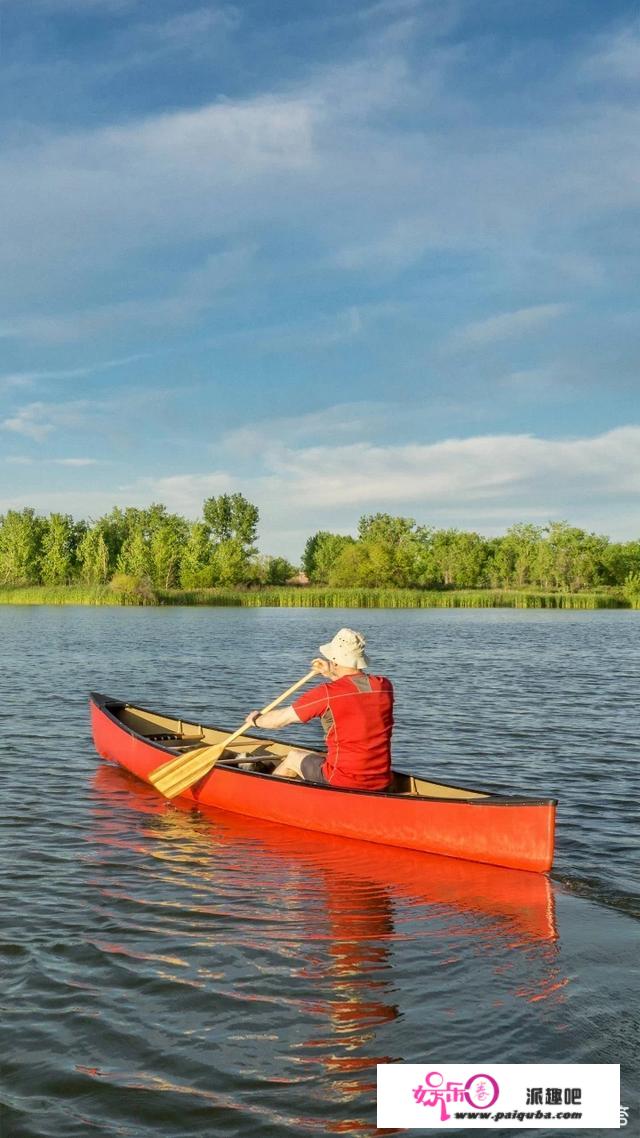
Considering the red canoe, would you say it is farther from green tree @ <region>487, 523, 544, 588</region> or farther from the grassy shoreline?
green tree @ <region>487, 523, 544, 588</region>

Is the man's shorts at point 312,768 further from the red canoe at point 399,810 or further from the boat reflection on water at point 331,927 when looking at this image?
the boat reflection on water at point 331,927

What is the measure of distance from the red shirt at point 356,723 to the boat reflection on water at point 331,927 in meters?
0.62

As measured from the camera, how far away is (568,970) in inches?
227

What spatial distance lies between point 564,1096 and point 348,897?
288 cm

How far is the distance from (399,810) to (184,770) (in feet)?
9.34

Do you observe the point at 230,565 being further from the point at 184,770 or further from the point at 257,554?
the point at 184,770

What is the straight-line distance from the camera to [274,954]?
5934 mm

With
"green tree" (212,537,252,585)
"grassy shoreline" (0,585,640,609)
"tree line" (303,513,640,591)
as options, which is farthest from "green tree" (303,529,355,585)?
"grassy shoreline" (0,585,640,609)

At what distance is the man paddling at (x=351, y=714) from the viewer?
8188 millimetres

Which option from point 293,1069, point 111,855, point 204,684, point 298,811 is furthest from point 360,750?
point 204,684

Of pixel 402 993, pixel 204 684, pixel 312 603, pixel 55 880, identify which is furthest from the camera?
pixel 312 603

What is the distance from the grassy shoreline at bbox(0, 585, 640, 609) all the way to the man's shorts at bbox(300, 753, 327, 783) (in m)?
57.5

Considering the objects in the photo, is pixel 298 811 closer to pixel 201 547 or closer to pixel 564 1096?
pixel 564 1096

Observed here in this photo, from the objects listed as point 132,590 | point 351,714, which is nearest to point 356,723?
point 351,714
